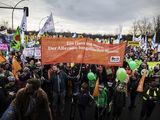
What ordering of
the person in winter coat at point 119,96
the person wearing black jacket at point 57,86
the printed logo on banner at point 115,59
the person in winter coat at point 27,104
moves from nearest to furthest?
the person in winter coat at point 27,104 < the person in winter coat at point 119,96 < the person wearing black jacket at point 57,86 < the printed logo on banner at point 115,59

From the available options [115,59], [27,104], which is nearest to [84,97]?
[115,59]

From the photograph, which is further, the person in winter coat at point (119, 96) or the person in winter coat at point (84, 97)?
the person in winter coat at point (119, 96)

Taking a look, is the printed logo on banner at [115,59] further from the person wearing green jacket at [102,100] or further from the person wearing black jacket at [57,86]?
the person wearing black jacket at [57,86]

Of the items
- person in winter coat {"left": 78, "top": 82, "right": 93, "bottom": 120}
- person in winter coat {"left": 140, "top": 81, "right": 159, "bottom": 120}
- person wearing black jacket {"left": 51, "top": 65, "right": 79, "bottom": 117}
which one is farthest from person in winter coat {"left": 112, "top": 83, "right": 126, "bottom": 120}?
person wearing black jacket {"left": 51, "top": 65, "right": 79, "bottom": 117}

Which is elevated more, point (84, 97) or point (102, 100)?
point (84, 97)

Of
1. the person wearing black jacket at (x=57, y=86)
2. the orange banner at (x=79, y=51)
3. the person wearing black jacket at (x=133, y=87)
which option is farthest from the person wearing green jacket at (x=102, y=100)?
the person wearing black jacket at (x=133, y=87)

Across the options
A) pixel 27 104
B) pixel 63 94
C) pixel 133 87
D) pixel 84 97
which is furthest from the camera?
pixel 133 87

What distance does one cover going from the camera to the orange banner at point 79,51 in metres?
10.4

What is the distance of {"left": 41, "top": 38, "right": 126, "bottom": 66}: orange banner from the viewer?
34.2 feet

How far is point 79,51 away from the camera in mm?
11039

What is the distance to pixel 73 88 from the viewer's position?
13781 mm

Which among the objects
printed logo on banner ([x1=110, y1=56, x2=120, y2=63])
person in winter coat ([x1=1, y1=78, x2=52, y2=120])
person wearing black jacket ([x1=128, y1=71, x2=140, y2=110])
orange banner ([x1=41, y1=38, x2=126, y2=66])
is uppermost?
orange banner ([x1=41, y1=38, x2=126, y2=66])

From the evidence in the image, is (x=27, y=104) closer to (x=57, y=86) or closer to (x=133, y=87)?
(x=57, y=86)

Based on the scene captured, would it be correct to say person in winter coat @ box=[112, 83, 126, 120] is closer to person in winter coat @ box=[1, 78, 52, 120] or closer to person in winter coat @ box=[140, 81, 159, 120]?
person in winter coat @ box=[140, 81, 159, 120]
